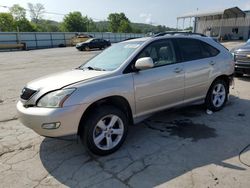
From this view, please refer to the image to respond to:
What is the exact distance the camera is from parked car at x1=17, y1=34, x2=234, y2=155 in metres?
3.30

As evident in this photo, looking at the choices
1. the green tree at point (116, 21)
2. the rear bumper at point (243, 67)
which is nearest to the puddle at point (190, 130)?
the rear bumper at point (243, 67)

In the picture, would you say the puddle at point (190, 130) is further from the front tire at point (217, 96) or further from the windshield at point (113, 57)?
the windshield at point (113, 57)

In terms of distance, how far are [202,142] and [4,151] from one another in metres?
3.14

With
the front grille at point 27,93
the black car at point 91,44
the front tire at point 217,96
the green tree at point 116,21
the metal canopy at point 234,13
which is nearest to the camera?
the front grille at point 27,93

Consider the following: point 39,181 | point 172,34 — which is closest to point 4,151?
point 39,181

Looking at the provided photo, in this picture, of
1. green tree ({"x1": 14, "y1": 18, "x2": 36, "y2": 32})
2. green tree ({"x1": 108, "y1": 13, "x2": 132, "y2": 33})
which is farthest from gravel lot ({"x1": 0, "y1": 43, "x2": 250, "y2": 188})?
green tree ({"x1": 108, "y1": 13, "x2": 132, "y2": 33})

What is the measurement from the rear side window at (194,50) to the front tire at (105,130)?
1836mm

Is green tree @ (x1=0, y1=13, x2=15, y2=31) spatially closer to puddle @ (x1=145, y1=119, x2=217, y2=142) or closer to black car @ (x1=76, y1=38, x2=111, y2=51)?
black car @ (x1=76, y1=38, x2=111, y2=51)

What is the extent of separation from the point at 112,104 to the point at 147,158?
37.3 inches

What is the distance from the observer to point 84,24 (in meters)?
85.9

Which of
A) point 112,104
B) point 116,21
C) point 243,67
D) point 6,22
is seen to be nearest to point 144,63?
point 112,104

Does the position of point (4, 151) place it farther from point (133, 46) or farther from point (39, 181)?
point (133, 46)

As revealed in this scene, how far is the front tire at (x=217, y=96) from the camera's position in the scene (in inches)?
207

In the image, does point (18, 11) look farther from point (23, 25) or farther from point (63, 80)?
point (63, 80)
